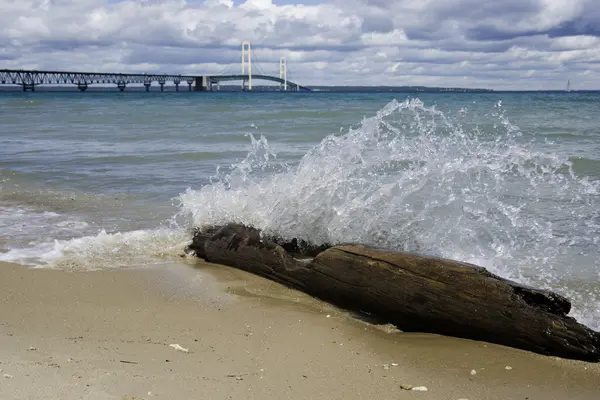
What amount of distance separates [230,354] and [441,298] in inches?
59.9

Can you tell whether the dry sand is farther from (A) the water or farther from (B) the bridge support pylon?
(B) the bridge support pylon

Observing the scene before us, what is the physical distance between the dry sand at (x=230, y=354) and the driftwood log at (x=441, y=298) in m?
0.10

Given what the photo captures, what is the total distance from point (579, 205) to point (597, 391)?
566 centimetres

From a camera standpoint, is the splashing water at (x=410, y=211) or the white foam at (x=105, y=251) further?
the white foam at (x=105, y=251)

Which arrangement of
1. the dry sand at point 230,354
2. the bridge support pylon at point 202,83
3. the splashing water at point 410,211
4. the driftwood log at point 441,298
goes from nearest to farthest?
the dry sand at point 230,354, the driftwood log at point 441,298, the splashing water at point 410,211, the bridge support pylon at point 202,83

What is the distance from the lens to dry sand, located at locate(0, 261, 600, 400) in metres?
3.59

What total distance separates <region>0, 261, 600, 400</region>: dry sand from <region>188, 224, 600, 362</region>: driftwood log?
0.33ft

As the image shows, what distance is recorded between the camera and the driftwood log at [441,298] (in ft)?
13.5

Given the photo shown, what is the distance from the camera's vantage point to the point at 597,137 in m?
19.9

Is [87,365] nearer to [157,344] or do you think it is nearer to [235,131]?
[157,344]

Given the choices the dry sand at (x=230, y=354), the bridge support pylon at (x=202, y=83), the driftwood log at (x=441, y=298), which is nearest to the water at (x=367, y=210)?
the driftwood log at (x=441, y=298)

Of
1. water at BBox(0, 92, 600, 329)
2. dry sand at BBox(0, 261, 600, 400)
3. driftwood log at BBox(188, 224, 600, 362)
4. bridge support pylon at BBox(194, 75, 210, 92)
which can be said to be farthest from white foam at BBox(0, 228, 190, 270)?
bridge support pylon at BBox(194, 75, 210, 92)

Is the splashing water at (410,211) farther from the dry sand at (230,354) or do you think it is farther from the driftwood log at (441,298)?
the dry sand at (230,354)

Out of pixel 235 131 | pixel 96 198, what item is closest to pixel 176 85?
pixel 235 131
